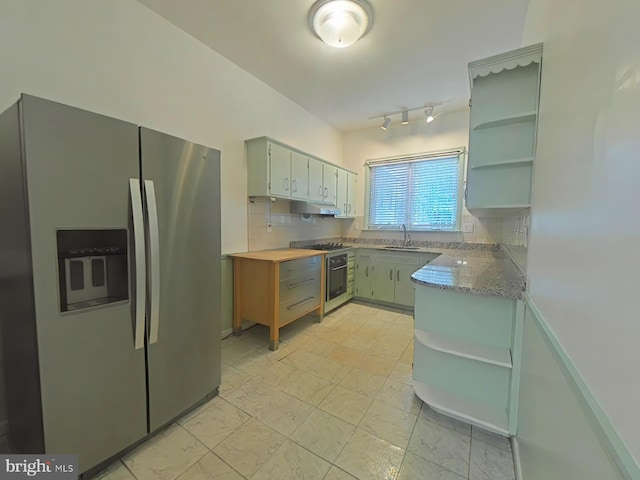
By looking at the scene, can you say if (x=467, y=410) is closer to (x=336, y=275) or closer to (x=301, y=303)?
(x=301, y=303)

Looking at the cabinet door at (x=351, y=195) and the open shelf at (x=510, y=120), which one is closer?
the open shelf at (x=510, y=120)

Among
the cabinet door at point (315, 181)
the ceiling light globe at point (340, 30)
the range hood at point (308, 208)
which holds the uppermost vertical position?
the ceiling light globe at point (340, 30)

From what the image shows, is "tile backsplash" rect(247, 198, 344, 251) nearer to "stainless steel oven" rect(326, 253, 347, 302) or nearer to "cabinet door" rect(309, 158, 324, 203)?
"cabinet door" rect(309, 158, 324, 203)

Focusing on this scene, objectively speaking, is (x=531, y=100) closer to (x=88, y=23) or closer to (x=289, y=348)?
(x=289, y=348)

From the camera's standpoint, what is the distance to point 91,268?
1.36m

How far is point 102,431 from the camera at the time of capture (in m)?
1.31

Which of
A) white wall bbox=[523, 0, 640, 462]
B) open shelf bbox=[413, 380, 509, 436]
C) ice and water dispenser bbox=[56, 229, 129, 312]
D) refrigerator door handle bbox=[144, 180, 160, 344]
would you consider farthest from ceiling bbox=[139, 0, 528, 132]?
open shelf bbox=[413, 380, 509, 436]

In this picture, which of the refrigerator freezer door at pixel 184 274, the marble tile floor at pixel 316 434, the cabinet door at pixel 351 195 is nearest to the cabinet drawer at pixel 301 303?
the marble tile floor at pixel 316 434

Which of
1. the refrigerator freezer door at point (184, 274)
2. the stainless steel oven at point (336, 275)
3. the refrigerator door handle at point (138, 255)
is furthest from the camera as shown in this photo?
the stainless steel oven at point (336, 275)

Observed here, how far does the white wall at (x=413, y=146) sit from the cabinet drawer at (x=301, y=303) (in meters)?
1.92

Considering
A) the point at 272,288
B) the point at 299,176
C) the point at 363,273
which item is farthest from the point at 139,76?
the point at 363,273

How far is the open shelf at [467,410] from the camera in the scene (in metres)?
1.53

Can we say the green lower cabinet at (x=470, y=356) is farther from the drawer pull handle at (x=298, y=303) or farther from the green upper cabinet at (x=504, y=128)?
the drawer pull handle at (x=298, y=303)

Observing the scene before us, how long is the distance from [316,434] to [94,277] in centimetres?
155
